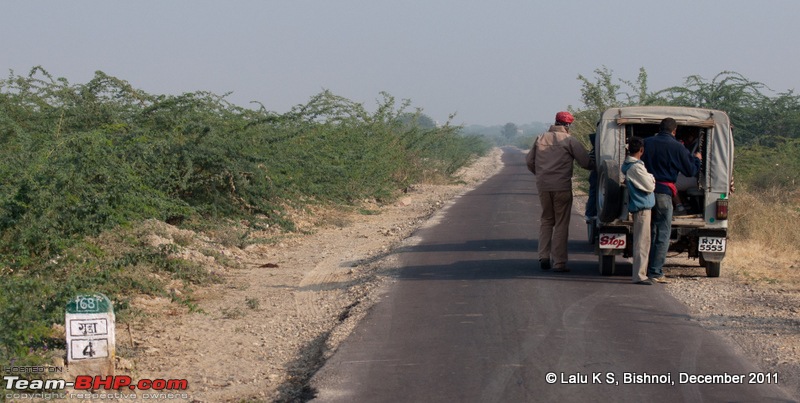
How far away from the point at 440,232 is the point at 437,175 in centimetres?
2126

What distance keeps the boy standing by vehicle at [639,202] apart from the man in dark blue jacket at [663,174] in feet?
0.43

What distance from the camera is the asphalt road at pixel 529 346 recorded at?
238 inches

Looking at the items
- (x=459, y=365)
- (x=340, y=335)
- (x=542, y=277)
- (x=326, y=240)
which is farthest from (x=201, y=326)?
(x=326, y=240)

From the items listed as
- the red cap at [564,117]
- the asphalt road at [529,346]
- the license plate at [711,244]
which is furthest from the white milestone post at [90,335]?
the license plate at [711,244]

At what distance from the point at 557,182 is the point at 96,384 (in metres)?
6.50

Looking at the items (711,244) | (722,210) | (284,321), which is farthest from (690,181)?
(284,321)

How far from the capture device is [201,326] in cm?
883

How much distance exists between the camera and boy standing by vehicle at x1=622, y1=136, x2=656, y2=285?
10039mm

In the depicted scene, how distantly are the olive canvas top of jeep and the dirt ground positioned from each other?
0.57m

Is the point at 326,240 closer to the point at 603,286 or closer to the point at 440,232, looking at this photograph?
the point at 440,232

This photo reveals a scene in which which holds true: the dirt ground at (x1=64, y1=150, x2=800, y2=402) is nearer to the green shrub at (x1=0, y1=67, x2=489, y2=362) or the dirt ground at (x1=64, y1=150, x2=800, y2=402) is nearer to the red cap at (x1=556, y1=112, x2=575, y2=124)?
the green shrub at (x1=0, y1=67, x2=489, y2=362)

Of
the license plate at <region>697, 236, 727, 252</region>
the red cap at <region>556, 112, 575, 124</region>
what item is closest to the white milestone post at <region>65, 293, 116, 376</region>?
the red cap at <region>556, 112, 575, 124</region>

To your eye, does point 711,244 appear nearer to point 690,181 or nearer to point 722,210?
point 722,210

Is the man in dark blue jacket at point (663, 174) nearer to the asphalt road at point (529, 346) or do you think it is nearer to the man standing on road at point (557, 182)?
the asphalt road at point (529, 346)
